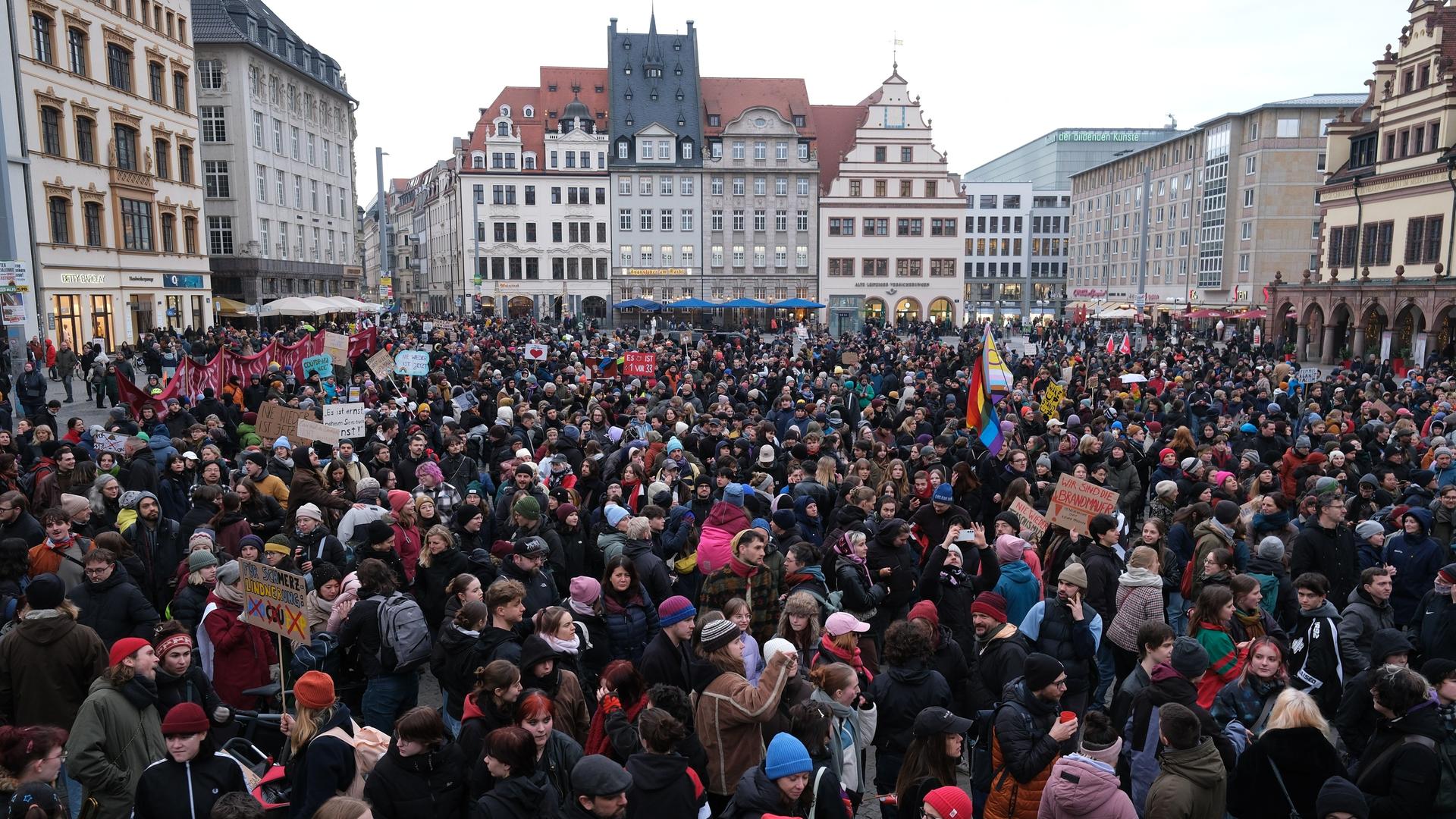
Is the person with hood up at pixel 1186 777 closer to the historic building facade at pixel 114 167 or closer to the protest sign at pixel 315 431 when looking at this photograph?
the protest sign at pixel 315 431

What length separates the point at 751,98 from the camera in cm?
7188

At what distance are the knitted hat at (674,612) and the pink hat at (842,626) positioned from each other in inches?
32.7

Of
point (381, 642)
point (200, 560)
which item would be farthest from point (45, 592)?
point (381, 642)

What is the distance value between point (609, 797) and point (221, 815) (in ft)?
5.16

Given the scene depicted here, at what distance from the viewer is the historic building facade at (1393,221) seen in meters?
35.8

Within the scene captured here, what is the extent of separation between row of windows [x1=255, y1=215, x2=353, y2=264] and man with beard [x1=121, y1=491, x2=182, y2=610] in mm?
50483

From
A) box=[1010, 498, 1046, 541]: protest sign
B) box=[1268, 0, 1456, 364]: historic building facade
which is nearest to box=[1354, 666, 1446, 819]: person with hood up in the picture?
box=[1010, 498, 1046, 541]: protest sign

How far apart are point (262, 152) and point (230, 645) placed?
180ft

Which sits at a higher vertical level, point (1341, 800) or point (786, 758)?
point (786, 758)

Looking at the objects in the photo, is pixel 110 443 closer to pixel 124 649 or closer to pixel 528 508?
pixel 528 508

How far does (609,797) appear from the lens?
4.10 metres

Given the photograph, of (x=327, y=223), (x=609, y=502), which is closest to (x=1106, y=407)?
(x=609, y=502)

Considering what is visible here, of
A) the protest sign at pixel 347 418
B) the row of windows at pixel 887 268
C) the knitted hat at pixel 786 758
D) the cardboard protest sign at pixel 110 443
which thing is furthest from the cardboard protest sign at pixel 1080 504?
the row of windows at pixel 887 268

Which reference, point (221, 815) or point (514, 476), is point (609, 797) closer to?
point (221, 815)
